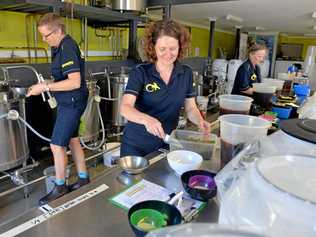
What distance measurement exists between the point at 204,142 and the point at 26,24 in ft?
10.4

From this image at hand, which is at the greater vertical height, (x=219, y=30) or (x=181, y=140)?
(x=219, y=30)

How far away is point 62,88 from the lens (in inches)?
89.7

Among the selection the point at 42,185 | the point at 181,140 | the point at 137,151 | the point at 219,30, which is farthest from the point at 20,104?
the point at 219,30

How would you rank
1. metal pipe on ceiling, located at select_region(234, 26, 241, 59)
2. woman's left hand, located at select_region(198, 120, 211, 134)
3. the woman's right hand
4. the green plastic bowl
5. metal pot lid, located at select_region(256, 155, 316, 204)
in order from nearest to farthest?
metal pot lid, located at select_region(256, 155, 316, 204) < the green plastic bowl < the woman's right hand < woman's left hand, located at select_region(198, 120, 211, 134) < metal pipe on ceiling, located at select_region(234, 26, 241, 59)

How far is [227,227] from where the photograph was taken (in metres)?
0.51

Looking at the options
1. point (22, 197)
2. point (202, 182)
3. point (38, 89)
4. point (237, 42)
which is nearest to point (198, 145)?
point (202, 182)

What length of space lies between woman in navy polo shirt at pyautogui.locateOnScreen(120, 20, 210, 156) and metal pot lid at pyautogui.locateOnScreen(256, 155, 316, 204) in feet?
2.39

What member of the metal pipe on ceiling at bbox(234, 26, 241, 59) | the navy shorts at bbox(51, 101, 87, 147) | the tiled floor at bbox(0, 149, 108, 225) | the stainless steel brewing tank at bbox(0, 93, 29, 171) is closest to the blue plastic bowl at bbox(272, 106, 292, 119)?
the tiled floor at bbox(0, 149, 108, 225)

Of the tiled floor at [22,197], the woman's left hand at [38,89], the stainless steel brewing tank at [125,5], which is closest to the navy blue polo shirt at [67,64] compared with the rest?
the woman's left hand at [38,89]

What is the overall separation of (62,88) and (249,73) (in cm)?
226

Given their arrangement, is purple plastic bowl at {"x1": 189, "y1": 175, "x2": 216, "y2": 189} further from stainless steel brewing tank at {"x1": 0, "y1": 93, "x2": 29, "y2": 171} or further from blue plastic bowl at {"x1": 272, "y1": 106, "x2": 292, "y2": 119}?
stainless steel brewing tank at {"x1": 0, "y1": 93, "x2": 29, "y2": 171}

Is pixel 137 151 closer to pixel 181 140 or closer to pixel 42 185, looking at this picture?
pixel 181 140

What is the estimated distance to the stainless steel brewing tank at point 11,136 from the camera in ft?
7.59

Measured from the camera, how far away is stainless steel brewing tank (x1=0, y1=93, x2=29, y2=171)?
231 cm
